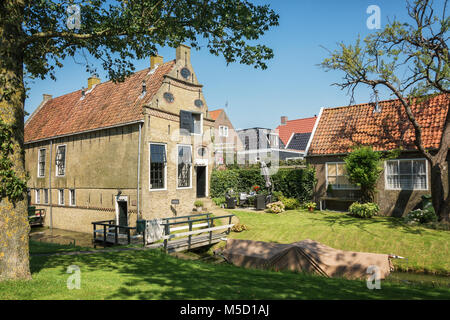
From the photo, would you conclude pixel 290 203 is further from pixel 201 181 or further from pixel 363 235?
pixel 363 235

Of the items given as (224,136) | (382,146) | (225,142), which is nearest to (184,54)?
(382,146)

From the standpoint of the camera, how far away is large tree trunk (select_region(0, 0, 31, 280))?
628 centimetres

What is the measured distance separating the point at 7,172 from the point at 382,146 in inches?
741

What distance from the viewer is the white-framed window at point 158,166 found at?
18688 millimetres

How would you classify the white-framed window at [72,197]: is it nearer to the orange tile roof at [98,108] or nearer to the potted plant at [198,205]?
the orange tile roof at [98,108]

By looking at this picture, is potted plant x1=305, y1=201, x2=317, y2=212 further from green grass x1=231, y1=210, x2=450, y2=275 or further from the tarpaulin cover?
the tarpaulin cover

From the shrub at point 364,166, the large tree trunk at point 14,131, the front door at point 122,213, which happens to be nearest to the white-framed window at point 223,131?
the front door at point 122,213

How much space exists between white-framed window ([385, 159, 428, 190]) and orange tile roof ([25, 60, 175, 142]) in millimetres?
15335

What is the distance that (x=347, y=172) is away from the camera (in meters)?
18.8

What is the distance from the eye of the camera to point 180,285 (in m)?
6.58

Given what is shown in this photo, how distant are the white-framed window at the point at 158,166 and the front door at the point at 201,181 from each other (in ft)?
12.0

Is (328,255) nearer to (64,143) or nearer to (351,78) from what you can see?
(351,78)
